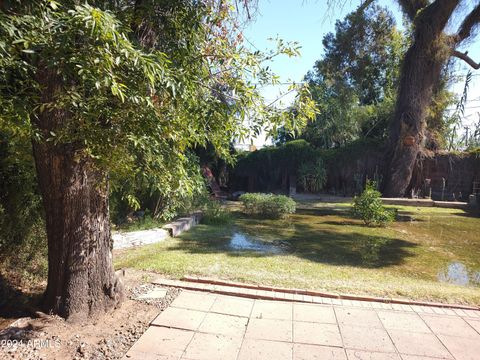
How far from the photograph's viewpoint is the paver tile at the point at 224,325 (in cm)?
315

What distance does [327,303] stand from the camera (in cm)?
384


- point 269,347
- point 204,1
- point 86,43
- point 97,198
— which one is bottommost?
point 269,347

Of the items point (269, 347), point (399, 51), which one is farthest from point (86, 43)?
point (399, 51)

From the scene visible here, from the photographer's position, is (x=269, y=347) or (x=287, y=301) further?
(x=287, y=301)

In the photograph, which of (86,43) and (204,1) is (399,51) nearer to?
(204,1)

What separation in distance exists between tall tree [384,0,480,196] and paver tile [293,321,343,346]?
15.2 meters

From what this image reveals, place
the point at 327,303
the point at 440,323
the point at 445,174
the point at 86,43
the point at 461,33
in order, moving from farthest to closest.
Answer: the point at 445,174, the point at 461,33, the point at 327,303, the point at 440,323, the point at 86,43

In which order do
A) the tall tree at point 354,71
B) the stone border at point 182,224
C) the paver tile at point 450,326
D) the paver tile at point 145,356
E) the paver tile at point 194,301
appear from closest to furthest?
the paver tile at point 145,356 < the paver tile at point 450,326 < the paver tile at point 194,301 < the stone border at point 182,224 < the tall tree at point 354,71

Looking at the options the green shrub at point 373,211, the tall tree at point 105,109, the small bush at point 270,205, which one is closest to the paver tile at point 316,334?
the tall tree at point 105,109

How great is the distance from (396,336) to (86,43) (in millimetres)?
3458

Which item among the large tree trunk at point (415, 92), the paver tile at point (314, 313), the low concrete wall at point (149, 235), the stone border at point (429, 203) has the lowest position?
the paver tile at point (314, 313)

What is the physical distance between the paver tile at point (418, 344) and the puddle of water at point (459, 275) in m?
2.47

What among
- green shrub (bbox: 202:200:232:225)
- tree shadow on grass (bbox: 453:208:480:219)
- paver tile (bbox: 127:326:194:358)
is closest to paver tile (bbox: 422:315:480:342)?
paver tile (bbox: 127:326:194:358)

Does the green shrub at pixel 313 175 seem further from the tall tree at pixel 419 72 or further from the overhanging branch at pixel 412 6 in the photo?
the overhanging branch at pixel 412 6
